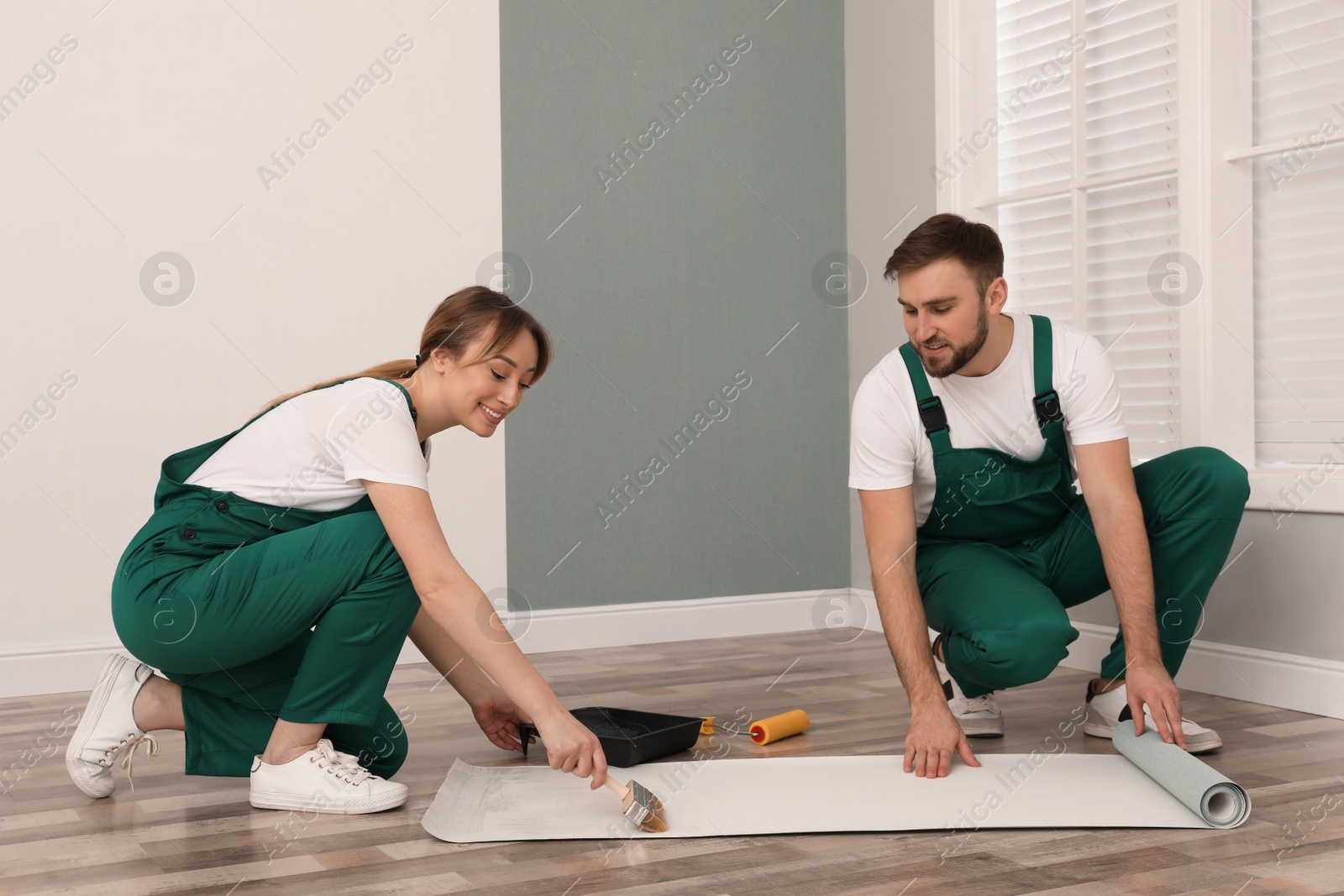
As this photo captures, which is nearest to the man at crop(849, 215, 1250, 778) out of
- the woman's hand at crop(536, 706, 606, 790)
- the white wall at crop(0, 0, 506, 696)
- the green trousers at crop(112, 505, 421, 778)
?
the woman's hand at crop(536, 706, 606, 790)

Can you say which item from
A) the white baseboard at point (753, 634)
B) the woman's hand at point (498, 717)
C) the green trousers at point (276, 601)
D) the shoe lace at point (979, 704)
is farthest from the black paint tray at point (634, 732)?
the white baseboard at point (753, 634)

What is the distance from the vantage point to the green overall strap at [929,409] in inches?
85.8

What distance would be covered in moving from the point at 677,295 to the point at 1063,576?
169 cm

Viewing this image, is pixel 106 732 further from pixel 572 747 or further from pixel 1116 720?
pixel 1116 720

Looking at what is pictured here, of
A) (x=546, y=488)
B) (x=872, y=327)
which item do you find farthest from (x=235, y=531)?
(x=872, y=327)

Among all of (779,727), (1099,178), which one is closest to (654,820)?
(779,727)

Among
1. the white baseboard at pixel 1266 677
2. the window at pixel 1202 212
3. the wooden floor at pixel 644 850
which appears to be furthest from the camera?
the window at pixel 1202 212

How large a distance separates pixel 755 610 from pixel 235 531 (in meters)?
2.14

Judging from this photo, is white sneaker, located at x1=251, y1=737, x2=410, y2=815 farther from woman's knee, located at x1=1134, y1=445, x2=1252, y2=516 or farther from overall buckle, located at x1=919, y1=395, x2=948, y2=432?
woman's knee, located at x1=1134, y1=445, x2=1252, y2=516

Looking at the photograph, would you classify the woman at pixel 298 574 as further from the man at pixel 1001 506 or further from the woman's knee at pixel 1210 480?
the woman's knee at pixel 1210 480

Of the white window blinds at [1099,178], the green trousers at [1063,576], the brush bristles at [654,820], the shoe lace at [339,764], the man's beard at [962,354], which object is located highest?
the white window blinds at [1099,178]

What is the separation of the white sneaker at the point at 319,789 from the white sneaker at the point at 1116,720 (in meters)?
1.26

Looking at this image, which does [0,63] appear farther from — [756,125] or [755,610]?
[755,610]

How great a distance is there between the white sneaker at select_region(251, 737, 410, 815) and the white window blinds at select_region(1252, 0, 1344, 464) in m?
2.00
